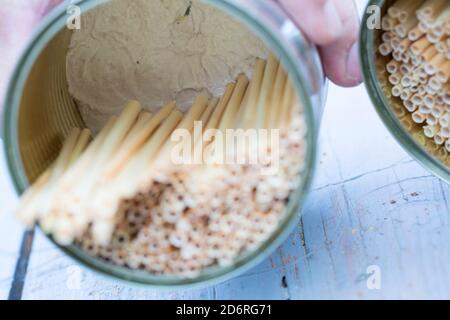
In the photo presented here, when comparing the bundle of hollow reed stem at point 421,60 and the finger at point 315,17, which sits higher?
the finger at point 315,17

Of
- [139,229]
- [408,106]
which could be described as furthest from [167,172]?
[408,106]

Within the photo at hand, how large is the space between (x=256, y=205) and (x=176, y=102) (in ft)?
0.75

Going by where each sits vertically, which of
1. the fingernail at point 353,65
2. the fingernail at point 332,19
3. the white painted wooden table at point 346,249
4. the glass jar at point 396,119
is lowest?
the white painted wooden table at point 346,249

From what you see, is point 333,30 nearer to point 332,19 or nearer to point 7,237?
point 332,19

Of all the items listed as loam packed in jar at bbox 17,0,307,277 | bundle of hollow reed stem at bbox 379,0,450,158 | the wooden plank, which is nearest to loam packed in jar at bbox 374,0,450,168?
bundle of hollow reed stem at bbox 379,0,450,158

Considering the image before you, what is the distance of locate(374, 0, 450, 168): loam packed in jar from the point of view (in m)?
0.69

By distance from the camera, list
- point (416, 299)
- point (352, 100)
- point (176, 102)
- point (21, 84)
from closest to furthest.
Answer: point (21, 84), point (416, 299), point (176, 102), point (352, 100)

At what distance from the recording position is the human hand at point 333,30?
0.68m

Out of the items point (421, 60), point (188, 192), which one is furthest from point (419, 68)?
point (188, 192)

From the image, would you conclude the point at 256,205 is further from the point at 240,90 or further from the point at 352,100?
the point at 352,100

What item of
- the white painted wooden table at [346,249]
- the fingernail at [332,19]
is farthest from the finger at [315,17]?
the white painted wooden table at [346,249]

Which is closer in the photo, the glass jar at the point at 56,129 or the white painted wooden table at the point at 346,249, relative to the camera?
the glass jar at the point at 56,129

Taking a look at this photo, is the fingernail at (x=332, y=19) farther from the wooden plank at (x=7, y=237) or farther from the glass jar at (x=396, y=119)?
the wooden plank at (x=7, y=237)

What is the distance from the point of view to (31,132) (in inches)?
26.2
